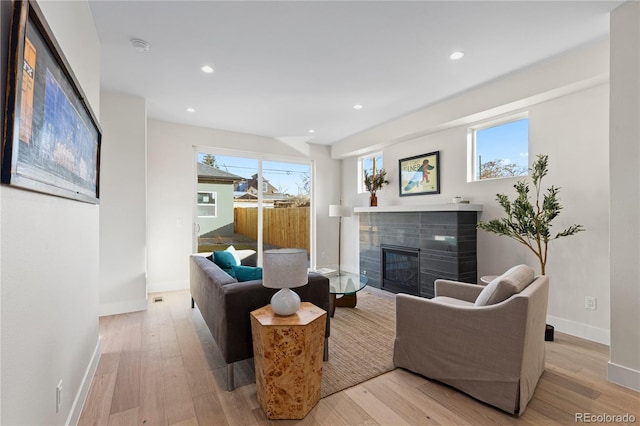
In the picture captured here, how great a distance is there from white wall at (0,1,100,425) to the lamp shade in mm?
1044

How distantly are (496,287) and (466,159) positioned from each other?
8.20 feet

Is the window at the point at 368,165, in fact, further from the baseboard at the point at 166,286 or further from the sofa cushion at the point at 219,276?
the sofa cushion at the point at 219,276

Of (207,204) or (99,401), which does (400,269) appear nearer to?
(207,204)

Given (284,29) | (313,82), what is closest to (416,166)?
(313,82)

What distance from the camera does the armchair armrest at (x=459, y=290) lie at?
261 centimetres

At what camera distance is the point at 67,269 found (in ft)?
5.32

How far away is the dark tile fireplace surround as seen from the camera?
3.80 m

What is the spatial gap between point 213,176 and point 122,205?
1.74 m

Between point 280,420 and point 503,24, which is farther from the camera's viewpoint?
point 503,24

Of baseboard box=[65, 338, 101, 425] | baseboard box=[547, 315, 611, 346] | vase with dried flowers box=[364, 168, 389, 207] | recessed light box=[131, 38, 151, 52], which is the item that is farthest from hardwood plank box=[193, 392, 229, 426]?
vase with dried flowers box=[364, 168, 389, 207]

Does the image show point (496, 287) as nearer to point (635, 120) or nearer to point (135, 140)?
point (635, 120)

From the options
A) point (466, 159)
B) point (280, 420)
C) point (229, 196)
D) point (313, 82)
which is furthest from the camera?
point (229, 196)
